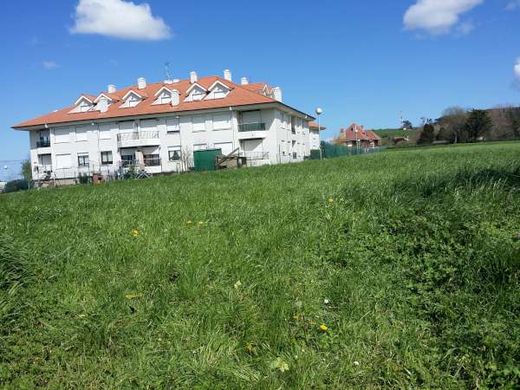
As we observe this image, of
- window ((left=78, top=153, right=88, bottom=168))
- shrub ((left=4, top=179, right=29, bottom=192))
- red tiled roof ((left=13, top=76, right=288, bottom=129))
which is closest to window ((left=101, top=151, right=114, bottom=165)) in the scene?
window ((left=78, top=153, right=88, bottom=168))

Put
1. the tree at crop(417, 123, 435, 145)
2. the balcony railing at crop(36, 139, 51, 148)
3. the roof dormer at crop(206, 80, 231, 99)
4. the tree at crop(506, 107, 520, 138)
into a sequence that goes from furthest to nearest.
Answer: the tree at crop(417, 123, 435, 145)
the tree at crop(506, 107, 520, 138)
the balcony railing at crop(36, 139, 51, 148)
the roof dormer at crop(206, 80, 231, 99)

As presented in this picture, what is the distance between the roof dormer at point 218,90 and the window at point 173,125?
4.31 m

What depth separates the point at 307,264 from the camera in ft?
15.0

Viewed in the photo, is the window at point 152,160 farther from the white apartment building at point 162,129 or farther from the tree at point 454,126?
the tree at point 454,126

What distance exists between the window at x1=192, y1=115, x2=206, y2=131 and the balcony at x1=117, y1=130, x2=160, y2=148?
178 inches

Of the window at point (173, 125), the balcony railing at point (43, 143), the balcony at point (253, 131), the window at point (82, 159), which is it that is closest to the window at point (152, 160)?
the window at point (173, 125)

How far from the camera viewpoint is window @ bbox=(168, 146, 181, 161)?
164 ft

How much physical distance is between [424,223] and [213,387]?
2791 mm

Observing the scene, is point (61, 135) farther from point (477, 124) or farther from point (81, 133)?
point (477, 124)

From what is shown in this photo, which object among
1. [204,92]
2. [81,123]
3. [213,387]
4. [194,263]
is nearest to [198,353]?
[213,387]

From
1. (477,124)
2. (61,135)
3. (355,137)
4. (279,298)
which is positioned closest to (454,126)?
(477,124)

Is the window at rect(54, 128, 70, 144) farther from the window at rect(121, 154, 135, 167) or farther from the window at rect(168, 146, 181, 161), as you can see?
the window at rect(168, 146, 181, 161)

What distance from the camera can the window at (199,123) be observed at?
4928 centimetres

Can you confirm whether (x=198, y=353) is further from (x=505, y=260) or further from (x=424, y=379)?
A: (x=505, y=260)
